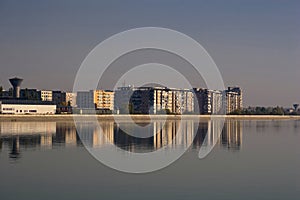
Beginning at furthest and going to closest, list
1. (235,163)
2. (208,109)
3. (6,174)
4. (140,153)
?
1. (208,109)
2. (140,153)
3. (235,163)
4. (6,174)

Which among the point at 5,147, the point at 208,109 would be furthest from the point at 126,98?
the point at 5,147

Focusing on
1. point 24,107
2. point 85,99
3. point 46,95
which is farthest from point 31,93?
point 24,107

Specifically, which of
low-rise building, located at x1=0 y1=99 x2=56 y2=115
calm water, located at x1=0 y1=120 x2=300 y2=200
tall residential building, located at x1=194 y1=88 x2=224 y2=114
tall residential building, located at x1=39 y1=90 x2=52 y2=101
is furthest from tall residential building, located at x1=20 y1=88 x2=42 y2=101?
calm water, located at x1=0 y1=120 x2=300 y2=200

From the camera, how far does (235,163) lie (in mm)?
16375

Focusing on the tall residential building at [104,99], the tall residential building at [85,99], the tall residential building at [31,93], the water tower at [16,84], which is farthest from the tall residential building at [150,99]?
the water tower at [16,84]

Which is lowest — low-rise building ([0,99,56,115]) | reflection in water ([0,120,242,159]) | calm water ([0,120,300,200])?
calm water ([0,120,300,200])

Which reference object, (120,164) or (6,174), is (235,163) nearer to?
(120,164)

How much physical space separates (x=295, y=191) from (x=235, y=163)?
4.84 meters

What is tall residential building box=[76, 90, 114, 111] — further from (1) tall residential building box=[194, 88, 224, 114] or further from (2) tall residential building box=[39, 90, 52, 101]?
(1) tall residential building box=[194, 88, 224, 114]

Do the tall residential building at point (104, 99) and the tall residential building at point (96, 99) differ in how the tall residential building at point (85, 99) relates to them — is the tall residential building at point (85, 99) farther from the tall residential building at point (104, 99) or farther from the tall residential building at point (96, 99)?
the tall residential building at point (104, 99)

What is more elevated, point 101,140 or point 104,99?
point 104,99

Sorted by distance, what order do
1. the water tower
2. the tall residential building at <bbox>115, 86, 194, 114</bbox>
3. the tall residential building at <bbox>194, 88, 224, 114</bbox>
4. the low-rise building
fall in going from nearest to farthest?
the low-rise building → the water tower → the tall residential building at <bbox>115, 86, 194, 114</bbox> → the tall residential building at <bbox>194, 88, 224, 114</bbox>

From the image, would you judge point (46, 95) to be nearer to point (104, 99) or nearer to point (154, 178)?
point (104, 99)

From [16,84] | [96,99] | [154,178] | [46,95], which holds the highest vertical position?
[16,84]
